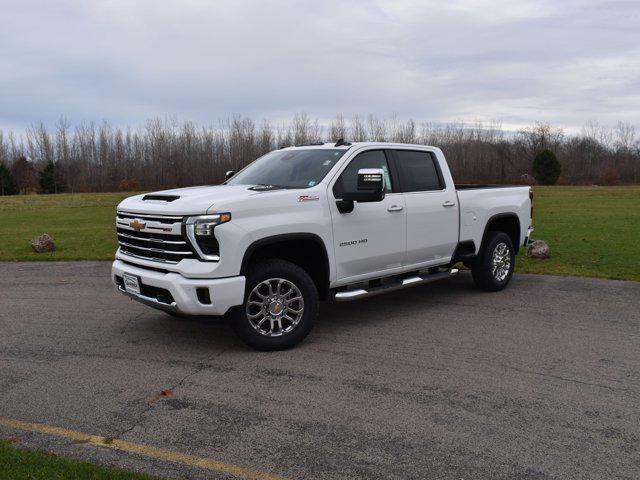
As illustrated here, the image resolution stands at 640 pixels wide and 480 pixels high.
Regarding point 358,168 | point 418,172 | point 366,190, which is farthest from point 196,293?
point 418,172

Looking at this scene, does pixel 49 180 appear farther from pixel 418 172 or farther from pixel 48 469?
pixel 48 469

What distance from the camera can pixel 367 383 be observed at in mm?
4945

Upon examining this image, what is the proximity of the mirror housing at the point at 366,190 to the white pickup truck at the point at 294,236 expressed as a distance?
0.04 feet

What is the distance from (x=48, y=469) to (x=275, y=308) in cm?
265

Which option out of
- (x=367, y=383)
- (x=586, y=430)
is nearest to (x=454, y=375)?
(x=367, y=383)

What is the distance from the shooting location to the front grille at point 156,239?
5.40 m

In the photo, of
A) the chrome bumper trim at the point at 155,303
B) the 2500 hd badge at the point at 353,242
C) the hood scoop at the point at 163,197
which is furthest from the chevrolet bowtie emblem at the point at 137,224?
the 2500 hd badge at the point at 353,242

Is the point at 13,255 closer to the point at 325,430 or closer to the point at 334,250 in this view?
the point at 334,250

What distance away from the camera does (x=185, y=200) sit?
5.48m

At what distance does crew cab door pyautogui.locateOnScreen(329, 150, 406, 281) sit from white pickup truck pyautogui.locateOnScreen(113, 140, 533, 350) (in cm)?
1

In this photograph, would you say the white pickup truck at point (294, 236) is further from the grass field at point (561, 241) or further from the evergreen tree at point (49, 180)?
the evergreen tree at point (49, 180)

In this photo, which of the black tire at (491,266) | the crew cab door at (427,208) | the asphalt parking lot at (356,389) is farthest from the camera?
the black tire at (491,266)

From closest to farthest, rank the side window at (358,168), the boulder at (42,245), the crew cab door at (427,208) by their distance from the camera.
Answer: the side window at (358,168)
the crew cab door at (427,208)
the boulder at (42,245)

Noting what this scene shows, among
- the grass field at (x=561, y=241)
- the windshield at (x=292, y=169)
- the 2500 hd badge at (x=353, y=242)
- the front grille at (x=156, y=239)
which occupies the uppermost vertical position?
the windshield at (x=292, y=169)
